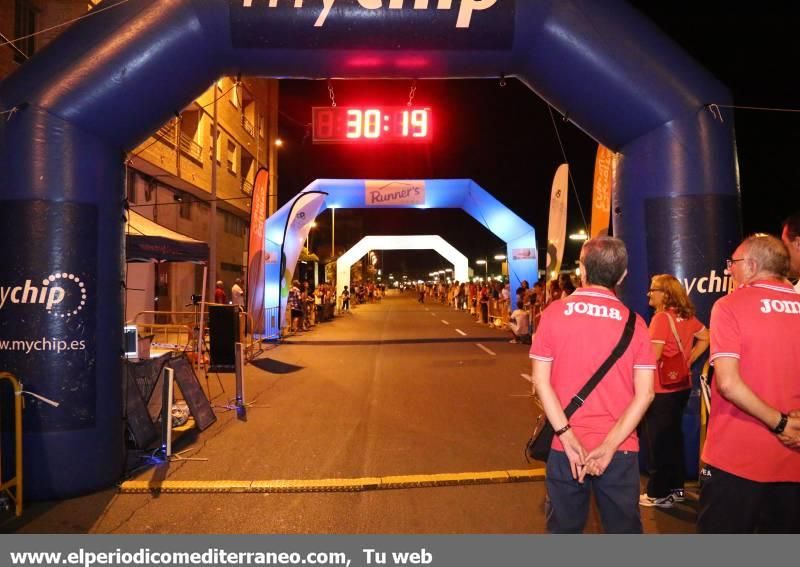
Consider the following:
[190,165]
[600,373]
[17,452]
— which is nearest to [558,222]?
[600,373]

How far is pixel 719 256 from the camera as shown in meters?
5.19

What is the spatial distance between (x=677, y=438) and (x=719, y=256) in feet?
5.63

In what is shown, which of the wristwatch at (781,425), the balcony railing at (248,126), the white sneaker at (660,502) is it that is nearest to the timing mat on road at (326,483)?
the white sneaker at (660,502)

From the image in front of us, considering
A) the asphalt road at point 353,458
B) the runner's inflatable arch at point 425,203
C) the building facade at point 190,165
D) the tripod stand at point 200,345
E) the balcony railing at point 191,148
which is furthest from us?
the balcony railing at point 191,148

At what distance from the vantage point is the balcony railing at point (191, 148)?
22.4 metres

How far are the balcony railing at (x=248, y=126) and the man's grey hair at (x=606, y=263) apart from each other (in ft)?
99.4

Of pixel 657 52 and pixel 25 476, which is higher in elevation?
pixel 657 52

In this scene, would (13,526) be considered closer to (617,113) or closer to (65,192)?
(65,192)

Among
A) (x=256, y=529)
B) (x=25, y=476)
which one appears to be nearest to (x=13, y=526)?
(x=25, y=476)

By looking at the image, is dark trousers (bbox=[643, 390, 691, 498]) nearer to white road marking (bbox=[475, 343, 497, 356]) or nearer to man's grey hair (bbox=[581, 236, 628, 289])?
man's grey hair (bbox=[581, 236, 628, 289])

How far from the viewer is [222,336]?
34.3ft

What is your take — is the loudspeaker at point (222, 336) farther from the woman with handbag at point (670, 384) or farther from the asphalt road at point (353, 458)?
the woman with handbag at point (670, 384)

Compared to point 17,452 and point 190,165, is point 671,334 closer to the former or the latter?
point 17,452

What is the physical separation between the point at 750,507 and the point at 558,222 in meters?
9.13
